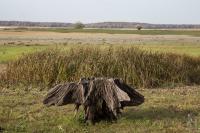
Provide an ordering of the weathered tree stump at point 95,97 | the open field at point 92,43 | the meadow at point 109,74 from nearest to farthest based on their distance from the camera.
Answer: the weathered tree stump at point 95,97, the meadow at point 109,74, the open field at point 92,43

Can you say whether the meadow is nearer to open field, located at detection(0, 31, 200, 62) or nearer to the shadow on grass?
the shadow on grass

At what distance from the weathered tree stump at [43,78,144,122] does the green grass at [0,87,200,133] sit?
0.23 meters

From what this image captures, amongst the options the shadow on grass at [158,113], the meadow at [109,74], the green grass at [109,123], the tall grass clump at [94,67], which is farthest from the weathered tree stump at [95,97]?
the tall grass clump at [94,67]

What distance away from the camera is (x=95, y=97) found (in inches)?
413

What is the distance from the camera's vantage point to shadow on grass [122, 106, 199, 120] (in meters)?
11.2

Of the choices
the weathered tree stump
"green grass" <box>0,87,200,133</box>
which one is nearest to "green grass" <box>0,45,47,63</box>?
"green grass" <box>0,87,200,133</box>

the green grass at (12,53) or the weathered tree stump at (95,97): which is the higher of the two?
the weathered tree stump at (95,97)

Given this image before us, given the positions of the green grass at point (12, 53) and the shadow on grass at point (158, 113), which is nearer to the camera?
the shadow on grass at point (158, 113)

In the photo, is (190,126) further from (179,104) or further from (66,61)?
(66,61)

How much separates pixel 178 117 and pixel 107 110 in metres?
Answer: 1.58

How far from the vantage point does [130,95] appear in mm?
11086

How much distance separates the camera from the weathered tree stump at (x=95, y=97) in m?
10.4

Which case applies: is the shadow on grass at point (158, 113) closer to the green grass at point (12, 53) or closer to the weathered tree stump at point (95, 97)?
the weathered tree stump at point (95, 97)

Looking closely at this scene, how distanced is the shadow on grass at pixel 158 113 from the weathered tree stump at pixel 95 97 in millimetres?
634
